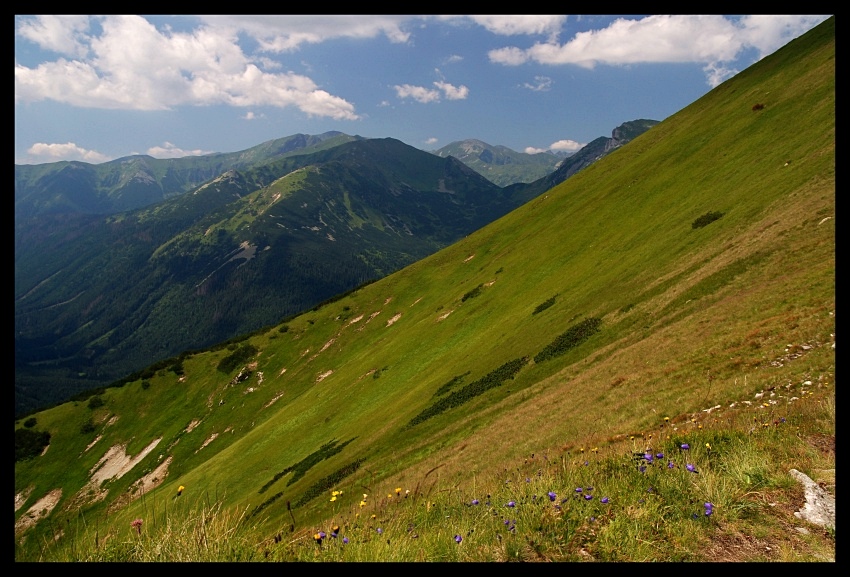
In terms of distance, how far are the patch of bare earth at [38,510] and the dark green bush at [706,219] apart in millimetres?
119038

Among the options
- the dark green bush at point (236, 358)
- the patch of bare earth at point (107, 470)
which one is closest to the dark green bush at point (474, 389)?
the dark green bush at point (236, 358)

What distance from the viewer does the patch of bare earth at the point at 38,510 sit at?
262 ft

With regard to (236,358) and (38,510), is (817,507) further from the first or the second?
(38,510)

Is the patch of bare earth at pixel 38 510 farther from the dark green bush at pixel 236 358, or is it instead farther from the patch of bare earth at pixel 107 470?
the dark green bush at pixel 236 358

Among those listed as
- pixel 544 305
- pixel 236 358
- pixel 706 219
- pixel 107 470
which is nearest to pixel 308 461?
pixel 544 305

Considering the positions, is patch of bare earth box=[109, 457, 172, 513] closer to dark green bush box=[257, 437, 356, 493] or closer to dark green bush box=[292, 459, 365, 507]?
dark green bush box=[257, 437, 356, 493]

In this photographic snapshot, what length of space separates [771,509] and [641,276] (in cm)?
3509

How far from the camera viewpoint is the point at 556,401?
25.4 meters

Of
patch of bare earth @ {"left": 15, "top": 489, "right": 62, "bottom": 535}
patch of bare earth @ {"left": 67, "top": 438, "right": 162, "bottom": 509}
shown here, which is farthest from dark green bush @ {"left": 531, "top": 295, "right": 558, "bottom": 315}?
patch of bare earth @ {"left": 15, "top": 489, "right": 62, "bottom": 535}

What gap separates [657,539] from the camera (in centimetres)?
571

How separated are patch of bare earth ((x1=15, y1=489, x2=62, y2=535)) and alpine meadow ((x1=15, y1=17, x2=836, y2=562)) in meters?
0.87

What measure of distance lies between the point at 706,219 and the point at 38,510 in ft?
417
